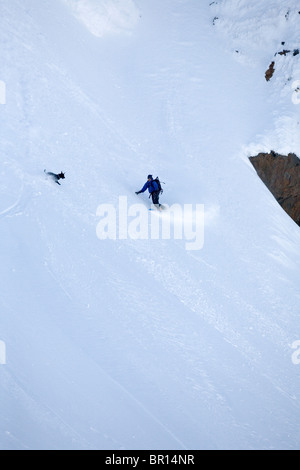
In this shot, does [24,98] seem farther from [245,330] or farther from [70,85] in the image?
[245,330]

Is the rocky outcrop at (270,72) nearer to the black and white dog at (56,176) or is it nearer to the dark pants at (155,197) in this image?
the dark pants at (155,197)

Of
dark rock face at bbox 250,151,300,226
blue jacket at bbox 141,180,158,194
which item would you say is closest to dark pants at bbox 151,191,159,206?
blue jacket at bbox 141,180,158,194

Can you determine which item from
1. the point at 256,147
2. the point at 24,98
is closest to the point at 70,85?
the point at 24,98

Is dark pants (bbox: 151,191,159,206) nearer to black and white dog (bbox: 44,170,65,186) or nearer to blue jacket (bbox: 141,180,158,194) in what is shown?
blue jacket (bbox: 141,180,158,194)

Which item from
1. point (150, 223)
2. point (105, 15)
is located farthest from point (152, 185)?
point (105, 15)

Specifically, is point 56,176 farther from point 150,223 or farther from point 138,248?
point 138,248

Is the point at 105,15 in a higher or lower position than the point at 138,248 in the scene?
higher
